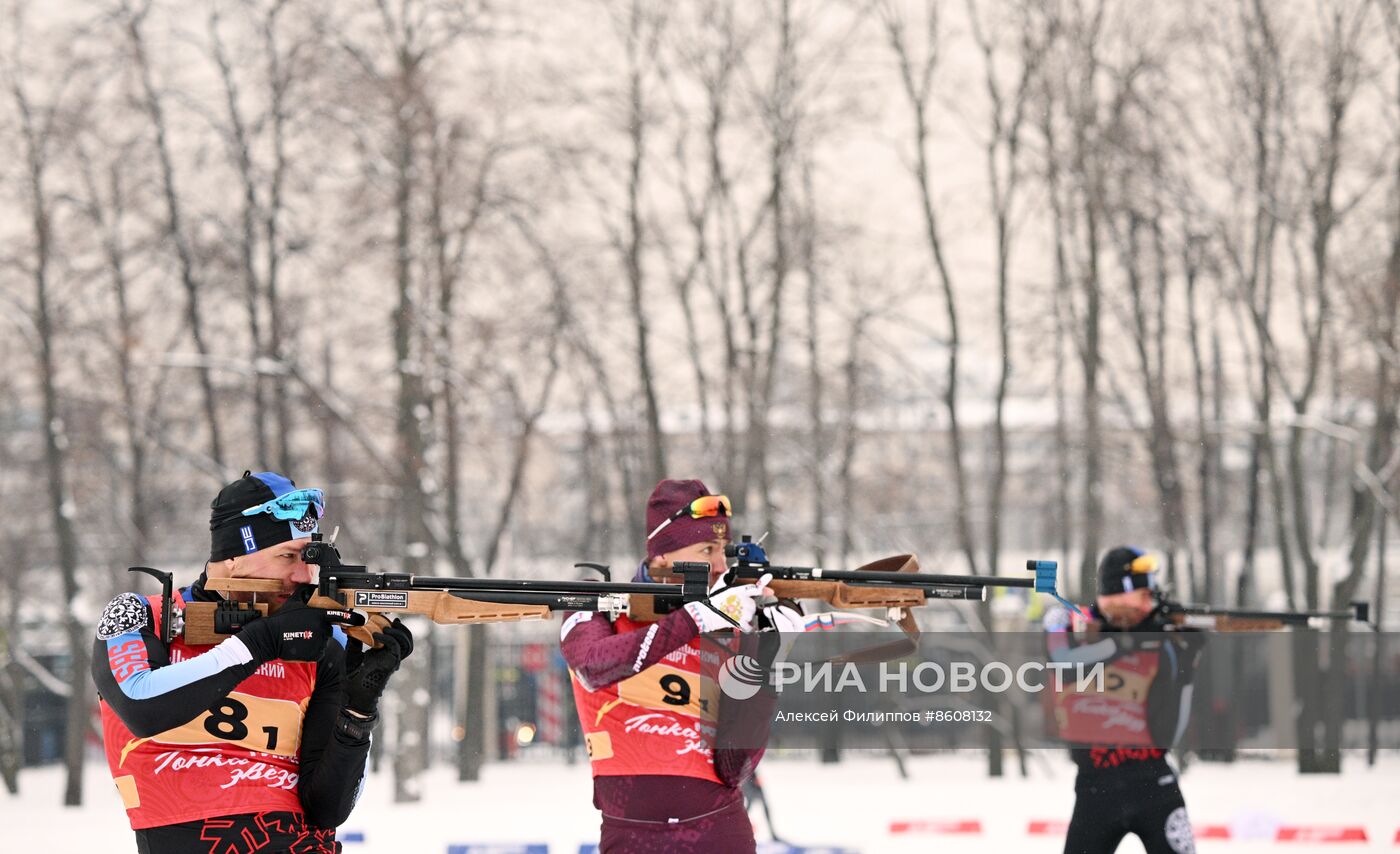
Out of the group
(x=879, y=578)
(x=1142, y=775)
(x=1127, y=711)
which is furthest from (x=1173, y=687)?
(x=879, y=578)

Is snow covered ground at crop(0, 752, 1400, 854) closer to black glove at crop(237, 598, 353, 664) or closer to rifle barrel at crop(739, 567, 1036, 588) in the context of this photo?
rifle barrel at crop(739, 567, 1036, 588)

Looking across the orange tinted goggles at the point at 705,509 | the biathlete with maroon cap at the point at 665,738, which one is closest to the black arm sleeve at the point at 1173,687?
the biathlete with maroon cap at the point at 665,738

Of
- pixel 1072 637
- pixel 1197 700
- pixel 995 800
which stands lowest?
pixel 995 800

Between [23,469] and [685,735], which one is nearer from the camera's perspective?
[685,735]

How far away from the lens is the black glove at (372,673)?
3365 millimetres

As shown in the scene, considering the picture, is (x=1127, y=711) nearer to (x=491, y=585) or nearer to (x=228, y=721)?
(x=491, y=585)

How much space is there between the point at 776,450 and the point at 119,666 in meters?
16.4

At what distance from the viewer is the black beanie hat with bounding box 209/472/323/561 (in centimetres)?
348

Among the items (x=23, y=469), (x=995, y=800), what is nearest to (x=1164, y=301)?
(x=995, y=800)

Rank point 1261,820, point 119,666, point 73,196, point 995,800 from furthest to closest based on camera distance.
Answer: point 73,196, point 995,800, point 1261,820, point 119,666

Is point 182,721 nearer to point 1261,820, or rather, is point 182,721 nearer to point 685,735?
point 685,735

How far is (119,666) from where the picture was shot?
3.21 m

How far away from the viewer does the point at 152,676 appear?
3.18 meters

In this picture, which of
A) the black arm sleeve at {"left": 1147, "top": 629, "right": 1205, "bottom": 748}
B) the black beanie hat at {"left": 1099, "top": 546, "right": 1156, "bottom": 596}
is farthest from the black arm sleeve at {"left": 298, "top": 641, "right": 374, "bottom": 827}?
the black beanie hat at {"left": 1099, "top": 546, "right": 1156, "bottom": 596}
